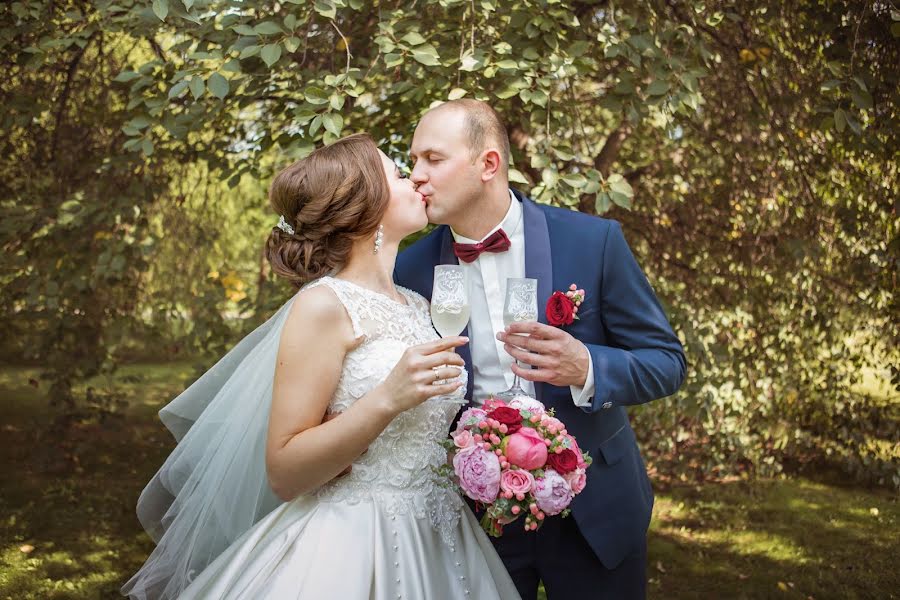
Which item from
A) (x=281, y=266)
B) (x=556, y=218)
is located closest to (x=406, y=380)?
(x=281, y=266)

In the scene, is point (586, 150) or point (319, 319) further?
point (586, 150)

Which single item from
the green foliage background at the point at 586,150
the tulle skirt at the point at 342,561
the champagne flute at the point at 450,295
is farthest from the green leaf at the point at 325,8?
the tulle skirt at the point at 342,561

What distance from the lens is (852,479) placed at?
6758mm

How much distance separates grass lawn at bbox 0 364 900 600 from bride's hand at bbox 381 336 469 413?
11.7 feet

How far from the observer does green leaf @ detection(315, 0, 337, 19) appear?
303cm

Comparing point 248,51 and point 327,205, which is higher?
point 248,51

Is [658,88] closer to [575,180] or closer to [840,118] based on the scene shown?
[575,180]

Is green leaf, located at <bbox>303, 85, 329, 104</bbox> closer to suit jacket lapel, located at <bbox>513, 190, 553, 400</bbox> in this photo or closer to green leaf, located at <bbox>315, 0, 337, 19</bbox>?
green leaf, located at <bbox>315, 0, 337, 19</bbox>

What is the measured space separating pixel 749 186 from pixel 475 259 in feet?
11.6

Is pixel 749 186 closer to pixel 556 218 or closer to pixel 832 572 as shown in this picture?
pixel 832 572

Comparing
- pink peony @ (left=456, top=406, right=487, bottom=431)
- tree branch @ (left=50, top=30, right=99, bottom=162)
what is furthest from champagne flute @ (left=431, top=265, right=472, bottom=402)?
tree branch @ (left=50, top=30, right=99, bottom=162)

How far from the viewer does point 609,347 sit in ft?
8.22

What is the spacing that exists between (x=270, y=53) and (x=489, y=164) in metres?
0.92

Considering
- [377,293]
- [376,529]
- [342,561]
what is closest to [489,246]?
[377,293]
